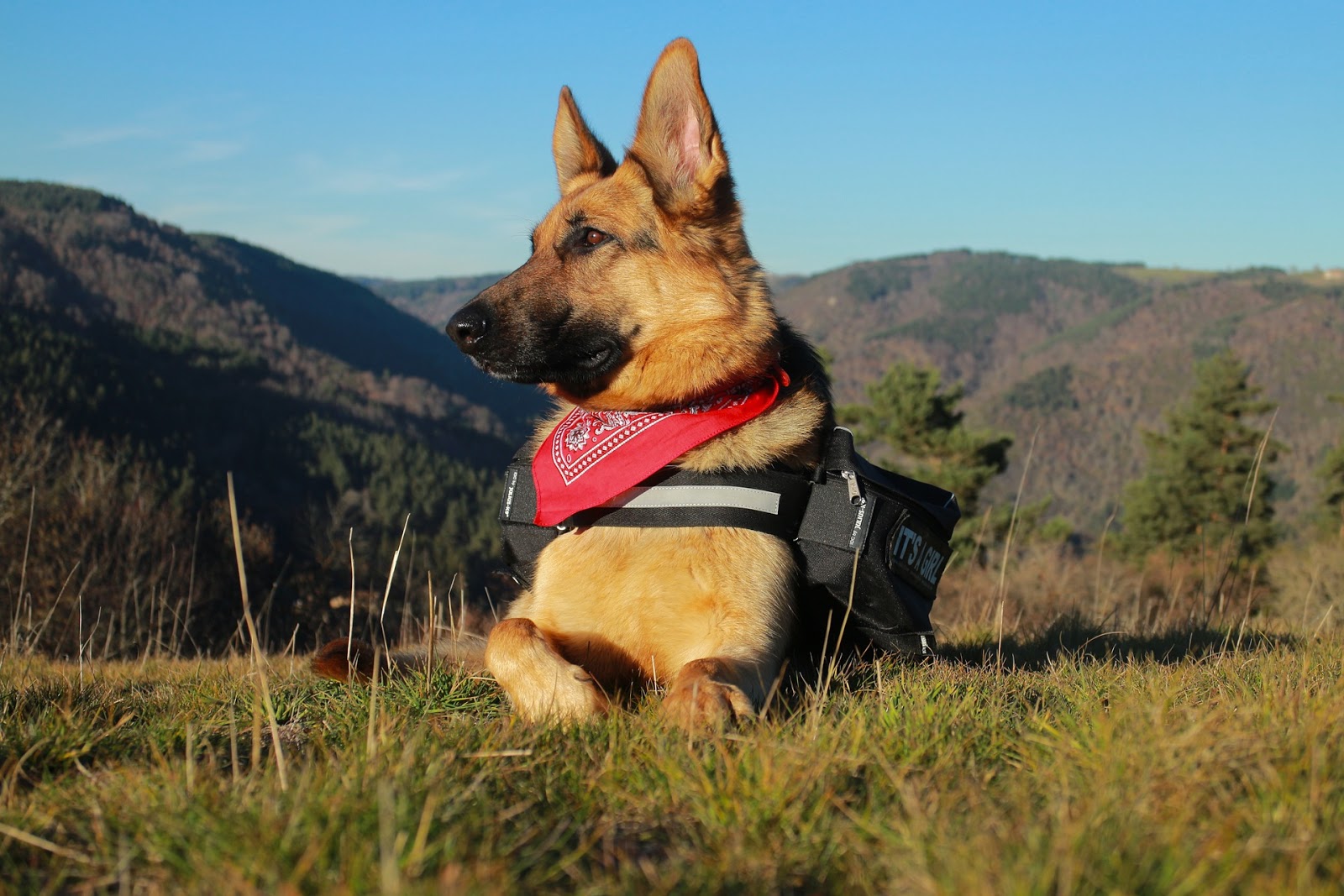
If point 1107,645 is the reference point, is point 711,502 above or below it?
above

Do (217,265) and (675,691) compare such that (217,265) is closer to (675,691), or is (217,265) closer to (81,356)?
(81,356)

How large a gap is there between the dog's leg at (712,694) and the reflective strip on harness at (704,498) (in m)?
→ 0.71

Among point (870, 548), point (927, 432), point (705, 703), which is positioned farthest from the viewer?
point (927, 432)

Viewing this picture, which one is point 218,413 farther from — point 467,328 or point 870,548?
point 870,548

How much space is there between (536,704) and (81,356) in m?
87.1

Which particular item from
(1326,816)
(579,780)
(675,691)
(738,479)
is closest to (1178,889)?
(1326,816)

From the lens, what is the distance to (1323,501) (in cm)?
3950

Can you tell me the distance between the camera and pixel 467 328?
162 inches

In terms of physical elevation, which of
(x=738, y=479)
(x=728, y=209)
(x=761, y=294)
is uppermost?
(x=728, y=209)

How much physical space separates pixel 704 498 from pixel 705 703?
1073 mm

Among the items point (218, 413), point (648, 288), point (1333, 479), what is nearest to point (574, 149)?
point (648, 288)

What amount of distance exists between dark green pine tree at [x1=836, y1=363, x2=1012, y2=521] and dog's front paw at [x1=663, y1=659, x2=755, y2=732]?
38.3 metres

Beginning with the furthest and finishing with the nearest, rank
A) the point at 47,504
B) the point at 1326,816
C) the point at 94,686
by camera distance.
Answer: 1. the point at 47,504
2. the point at 94,686
3. the point at 1326,816

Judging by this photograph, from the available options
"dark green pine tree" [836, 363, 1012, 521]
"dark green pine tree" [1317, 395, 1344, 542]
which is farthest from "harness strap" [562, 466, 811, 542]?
"dark green pine tree" [1317, 395, 1344, 542]
